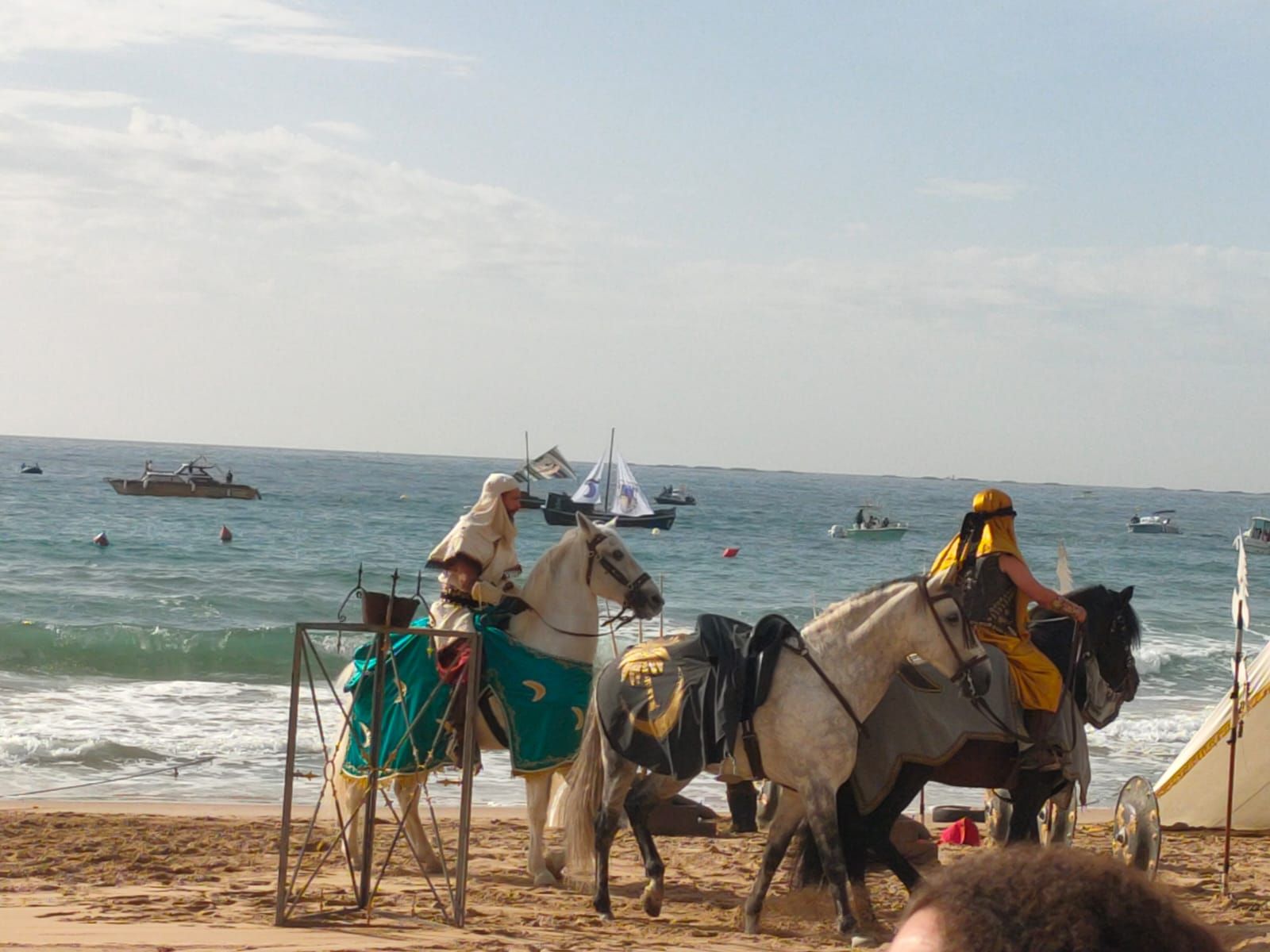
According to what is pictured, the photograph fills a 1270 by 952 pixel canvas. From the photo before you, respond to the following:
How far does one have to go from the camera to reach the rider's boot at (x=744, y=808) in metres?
10.1

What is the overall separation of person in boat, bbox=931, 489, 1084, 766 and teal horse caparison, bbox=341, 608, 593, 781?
78.4 inches

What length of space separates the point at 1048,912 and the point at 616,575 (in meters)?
6.77

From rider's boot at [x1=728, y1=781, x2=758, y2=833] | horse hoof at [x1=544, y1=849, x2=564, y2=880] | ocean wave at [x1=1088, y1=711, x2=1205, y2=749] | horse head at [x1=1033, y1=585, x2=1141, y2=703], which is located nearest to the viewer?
horse head at [x1=1033, y1=585, x2=1141, y2=703]

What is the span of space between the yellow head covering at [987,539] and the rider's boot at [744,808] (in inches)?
132

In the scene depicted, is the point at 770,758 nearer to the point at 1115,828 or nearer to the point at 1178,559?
the point at 1115,828

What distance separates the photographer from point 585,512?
216 ft

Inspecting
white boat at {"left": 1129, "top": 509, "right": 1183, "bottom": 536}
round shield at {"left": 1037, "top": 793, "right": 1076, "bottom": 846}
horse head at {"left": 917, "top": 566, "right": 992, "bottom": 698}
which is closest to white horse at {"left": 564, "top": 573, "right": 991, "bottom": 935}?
horse head at {"left": 917, "top": 566, "right": 992, "bottom": 698}

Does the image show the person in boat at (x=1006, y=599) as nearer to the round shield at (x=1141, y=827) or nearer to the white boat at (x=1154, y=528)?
the round shield at (x=1141, y=827)

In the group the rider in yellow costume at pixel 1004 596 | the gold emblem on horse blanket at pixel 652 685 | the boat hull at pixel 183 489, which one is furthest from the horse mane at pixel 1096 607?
the boat hull at pixel 183 489

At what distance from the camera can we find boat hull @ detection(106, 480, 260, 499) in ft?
230

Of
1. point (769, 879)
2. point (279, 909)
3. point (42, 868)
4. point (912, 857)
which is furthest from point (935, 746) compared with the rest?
point (42, 868)

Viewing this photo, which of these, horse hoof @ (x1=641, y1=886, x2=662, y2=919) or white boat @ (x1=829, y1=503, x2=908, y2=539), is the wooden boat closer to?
white boat @ (x1=829, y1=503, x2=908, y2=539)

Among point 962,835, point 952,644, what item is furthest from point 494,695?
point 962,835

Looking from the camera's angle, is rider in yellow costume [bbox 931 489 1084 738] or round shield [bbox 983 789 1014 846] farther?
round shield [bbox 983 789 1014 846]
